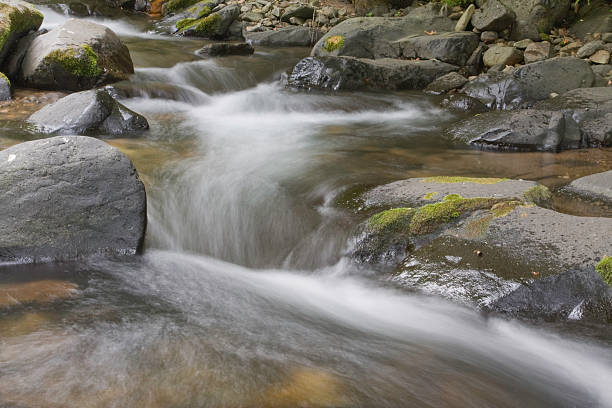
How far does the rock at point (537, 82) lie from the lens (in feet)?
29.1

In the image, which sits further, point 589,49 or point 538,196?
point 589,49

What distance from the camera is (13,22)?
316 inches

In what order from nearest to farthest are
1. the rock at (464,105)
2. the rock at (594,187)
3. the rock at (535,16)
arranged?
the rock at (594,187) → the rock at (464,105) → the rock at (535,16)

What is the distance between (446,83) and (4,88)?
25.8 feet

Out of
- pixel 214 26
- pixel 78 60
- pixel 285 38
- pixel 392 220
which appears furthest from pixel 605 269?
pixel 214 26

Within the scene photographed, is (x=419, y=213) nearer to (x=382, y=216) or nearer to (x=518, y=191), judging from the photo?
(x=382, y=216)

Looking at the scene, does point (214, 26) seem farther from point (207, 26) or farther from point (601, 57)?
point (601, 57)

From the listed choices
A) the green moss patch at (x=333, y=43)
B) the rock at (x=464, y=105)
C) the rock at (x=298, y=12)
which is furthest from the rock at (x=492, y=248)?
the rock at (x=298, y=12)

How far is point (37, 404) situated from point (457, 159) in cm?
553

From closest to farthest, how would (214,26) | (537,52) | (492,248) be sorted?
(492,248) < (537,52) < (214,26)

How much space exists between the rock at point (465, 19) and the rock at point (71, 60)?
8.17 metres

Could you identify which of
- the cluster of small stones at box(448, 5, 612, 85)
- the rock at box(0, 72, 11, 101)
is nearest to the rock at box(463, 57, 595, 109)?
the cluster of small stones at box(448, 5, 612, 85)

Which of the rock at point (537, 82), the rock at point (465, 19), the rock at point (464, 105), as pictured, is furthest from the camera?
the rock at point (465, 19)

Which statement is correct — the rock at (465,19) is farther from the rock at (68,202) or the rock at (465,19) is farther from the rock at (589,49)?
the rock at (68,202)
